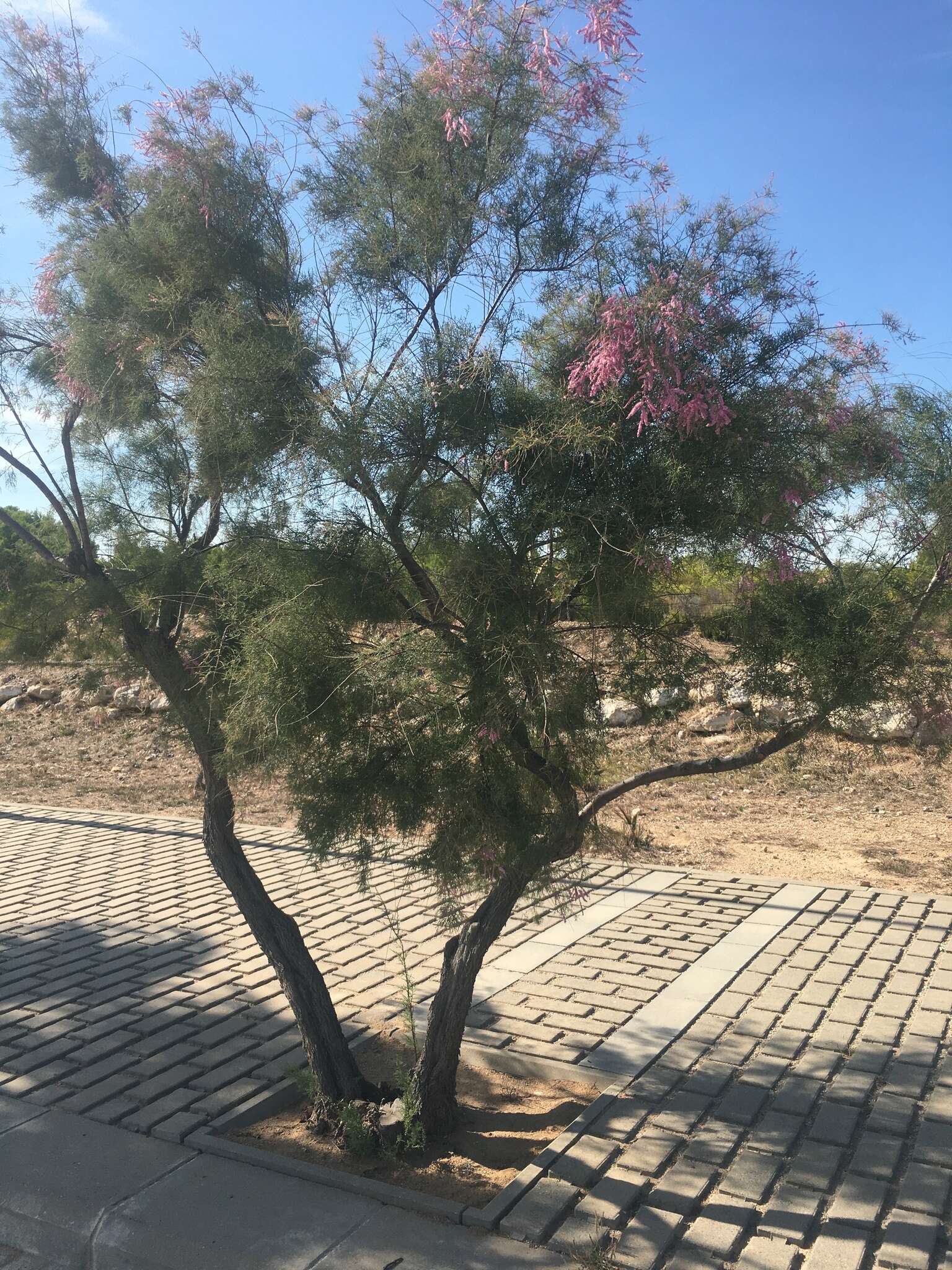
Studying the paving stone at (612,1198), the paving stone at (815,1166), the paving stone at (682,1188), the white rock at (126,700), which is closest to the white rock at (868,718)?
the paving stone at (815,1166)

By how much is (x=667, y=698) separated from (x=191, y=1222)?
2.57m

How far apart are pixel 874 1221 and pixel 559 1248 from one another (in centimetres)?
107

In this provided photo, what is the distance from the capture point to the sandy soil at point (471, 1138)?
3924 millimetres

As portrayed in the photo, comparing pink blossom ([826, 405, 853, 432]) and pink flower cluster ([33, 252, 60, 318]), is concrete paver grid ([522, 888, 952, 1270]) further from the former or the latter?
pink flower cluster ([33, 252, 60, 318])

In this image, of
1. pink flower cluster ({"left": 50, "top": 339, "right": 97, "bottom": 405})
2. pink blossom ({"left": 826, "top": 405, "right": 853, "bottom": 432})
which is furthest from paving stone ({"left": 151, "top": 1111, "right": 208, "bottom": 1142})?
pink blossom ({"left": 826, "top": 405, "right": 853, "bottom": 432})

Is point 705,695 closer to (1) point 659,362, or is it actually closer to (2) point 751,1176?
(1) point 659,362

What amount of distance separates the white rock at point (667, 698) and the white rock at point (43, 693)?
15.5 m

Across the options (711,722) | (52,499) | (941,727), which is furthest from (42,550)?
(711,722)

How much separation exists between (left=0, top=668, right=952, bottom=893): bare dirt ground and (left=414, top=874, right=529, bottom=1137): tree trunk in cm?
114

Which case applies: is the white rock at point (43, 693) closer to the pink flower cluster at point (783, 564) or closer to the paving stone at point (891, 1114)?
the paving stone at point (891, 1114)

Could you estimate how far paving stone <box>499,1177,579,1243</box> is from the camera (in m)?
3.38

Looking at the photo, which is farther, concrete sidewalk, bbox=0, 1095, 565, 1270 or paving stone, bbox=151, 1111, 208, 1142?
paving stone, bbox=151, 1111, 208, 1142

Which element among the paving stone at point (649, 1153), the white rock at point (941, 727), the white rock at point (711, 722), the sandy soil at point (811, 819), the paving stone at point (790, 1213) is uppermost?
the white rock at point (941, 727)

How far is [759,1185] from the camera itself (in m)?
3.66
